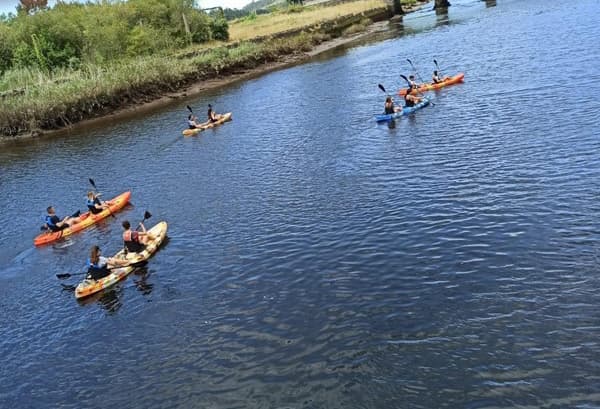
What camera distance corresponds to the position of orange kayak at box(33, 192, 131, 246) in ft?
90.3

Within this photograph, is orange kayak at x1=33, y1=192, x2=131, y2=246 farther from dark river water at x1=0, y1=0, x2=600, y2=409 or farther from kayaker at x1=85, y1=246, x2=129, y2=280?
kayaker at x1=85, y1=246, x2=129, y2=280

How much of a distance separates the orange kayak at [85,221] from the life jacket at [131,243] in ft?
20.7

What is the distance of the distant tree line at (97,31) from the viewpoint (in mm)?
74188

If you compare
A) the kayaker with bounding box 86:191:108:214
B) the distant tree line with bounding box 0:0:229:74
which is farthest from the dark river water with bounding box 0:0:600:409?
the distant tree line with bounding box 0:0:229:74

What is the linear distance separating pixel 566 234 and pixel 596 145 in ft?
26.3

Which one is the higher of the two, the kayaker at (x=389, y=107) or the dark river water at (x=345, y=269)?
the kayaker at (x=389, y=107)

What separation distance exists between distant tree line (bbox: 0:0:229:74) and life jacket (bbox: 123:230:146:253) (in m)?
54.0

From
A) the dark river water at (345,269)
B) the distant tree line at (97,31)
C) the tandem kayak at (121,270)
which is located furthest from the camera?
the distant tree line at (97,31)

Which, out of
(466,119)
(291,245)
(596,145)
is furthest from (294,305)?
(466,119)

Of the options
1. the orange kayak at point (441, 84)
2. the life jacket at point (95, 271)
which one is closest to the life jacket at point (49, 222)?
the life jacket at point (95, 271)

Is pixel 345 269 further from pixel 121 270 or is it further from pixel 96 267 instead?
pixel 96 267

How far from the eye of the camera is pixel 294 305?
17.8 meters

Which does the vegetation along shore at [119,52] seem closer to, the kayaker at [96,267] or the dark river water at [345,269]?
the dark river water at [345,269]

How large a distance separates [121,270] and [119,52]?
63181 millimetres
